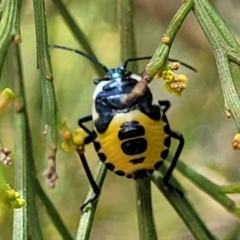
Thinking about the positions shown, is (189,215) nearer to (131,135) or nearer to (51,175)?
(131,135)

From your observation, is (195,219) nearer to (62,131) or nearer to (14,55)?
(62,131)

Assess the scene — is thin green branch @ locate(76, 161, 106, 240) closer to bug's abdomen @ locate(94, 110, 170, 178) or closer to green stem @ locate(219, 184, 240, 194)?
bug's abdomen @ locate(94, 110, 170, 178)

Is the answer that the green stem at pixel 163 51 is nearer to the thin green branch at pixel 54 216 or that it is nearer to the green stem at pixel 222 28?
the green stem at pixel 222 28

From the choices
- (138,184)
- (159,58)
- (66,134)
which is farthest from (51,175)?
(138,184)

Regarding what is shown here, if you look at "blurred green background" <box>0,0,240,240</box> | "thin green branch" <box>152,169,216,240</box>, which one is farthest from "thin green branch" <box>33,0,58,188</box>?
"blurred green background" <box>0,0,240,240</box>

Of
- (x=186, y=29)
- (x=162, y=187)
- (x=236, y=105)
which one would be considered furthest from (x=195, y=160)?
(x=236, y=105)

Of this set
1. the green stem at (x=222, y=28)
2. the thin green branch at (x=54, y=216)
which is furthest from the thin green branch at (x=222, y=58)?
the thin green branch at (x=54, y=216)
